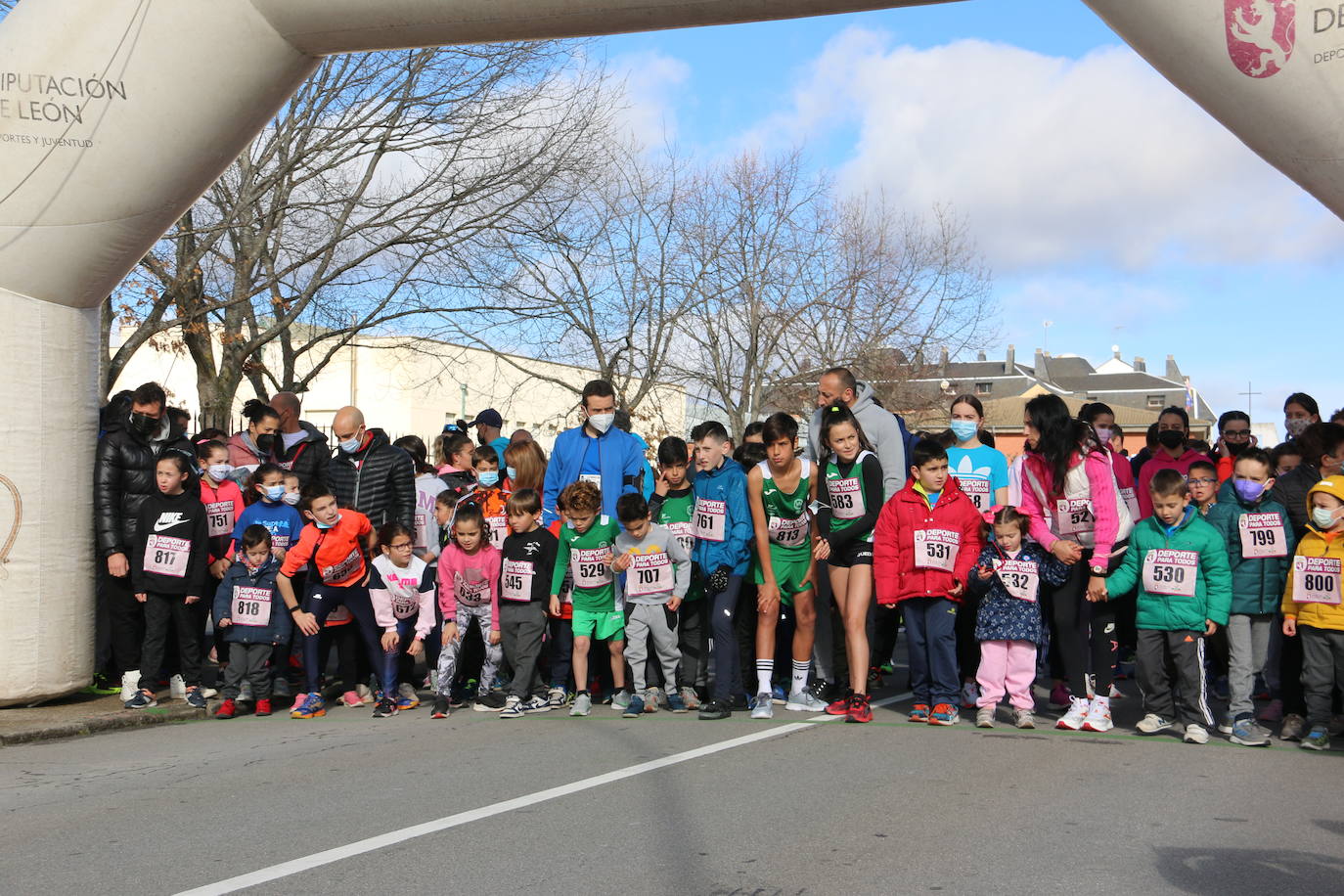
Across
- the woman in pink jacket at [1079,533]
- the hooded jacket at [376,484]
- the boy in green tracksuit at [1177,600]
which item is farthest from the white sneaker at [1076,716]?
the hooded jacket at [376,484]

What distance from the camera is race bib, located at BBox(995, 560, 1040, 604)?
28.1ft

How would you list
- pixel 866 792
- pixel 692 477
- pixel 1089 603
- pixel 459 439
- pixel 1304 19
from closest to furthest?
pixel 866 792 < pixel 1304 19 < pixel 1089 603 < pixel 692 477 < pixel 459 439

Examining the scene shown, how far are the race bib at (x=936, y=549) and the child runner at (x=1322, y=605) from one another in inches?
82.6

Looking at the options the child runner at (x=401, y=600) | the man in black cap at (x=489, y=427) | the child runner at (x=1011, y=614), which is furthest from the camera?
the man in black cap at (x=489, y=427)

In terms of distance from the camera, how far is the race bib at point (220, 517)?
403 inches

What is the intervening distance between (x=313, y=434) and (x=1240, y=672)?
24.8ft

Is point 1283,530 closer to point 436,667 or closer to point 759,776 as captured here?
point 759,776

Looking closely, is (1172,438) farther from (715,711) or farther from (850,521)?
(715,711)

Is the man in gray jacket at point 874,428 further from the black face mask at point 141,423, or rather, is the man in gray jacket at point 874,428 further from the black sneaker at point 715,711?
the black face mask at point 141,423

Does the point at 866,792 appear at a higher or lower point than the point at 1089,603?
lower

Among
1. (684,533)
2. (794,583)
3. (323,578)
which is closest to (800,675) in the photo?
(794,583)

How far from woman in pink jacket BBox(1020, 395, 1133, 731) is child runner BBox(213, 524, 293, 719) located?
5.60 m

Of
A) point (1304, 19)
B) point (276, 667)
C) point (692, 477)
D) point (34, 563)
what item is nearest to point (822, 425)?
point (692, 477)

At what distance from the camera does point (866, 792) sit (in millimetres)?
6398
